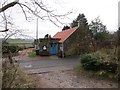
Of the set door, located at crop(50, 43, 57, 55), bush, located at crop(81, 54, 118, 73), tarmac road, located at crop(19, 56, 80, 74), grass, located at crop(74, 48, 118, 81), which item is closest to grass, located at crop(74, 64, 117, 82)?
grass, located at crop(74, 48, 118, 81)

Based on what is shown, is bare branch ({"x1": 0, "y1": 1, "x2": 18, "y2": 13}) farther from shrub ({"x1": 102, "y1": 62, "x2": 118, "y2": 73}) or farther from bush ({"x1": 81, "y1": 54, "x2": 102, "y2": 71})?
shrub ({"x1": 102, "y1": 62, "x2": 118, "y2": 73})

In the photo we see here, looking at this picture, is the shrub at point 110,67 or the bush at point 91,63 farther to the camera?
the bush at point 91,63

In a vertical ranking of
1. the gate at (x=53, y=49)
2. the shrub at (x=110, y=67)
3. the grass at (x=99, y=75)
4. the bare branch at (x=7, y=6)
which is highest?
the bare branch at (x=7, y=6)

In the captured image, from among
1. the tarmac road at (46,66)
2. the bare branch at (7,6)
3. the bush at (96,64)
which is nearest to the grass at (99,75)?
the bush at (96,64)

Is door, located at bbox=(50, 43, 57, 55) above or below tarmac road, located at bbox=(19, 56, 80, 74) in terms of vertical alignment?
above

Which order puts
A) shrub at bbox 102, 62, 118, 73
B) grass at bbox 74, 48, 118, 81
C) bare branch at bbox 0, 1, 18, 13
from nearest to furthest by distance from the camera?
bare branch at bbox 0, 1, 18, 13
grass at bbox 74, 48, 118, 81
shrub at bbox 102, 62, 118, 73

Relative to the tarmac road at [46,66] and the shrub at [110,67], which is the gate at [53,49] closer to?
the tarmac road at [46,66]

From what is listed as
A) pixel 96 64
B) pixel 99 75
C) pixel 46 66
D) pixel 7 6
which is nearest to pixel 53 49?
pixel 46 66

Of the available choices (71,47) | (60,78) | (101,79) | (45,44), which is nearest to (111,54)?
(101,79)

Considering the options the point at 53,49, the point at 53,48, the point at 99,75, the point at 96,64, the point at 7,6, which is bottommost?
the point at 99,75

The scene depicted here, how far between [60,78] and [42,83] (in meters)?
1.54

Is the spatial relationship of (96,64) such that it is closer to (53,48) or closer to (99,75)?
(99,75)

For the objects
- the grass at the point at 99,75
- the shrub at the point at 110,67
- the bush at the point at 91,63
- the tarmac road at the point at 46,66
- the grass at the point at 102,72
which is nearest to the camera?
the grass at the point at 99,75

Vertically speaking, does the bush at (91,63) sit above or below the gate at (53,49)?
below
